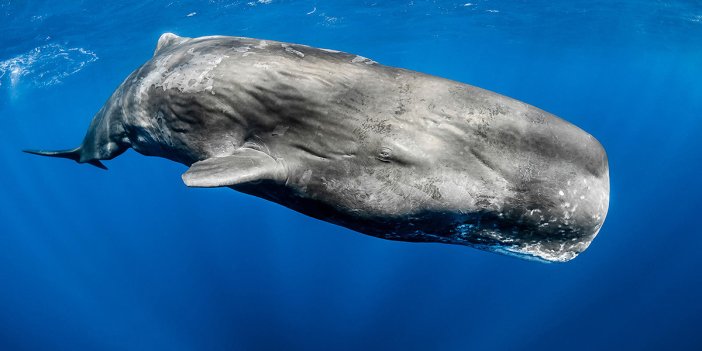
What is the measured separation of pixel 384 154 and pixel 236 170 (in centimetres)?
102

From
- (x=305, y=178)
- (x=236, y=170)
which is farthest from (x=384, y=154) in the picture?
(x=236, y=170)

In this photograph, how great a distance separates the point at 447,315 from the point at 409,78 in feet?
75.2

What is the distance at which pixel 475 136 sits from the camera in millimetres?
2930

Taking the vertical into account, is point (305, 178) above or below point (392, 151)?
below

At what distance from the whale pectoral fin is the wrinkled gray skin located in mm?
11

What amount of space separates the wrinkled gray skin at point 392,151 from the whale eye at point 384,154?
14mm

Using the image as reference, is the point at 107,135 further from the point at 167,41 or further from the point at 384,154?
the point at 384,154

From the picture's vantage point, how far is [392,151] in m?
3.02

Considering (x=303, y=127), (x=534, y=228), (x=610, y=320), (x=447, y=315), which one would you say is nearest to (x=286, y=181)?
(x=303, y=127)

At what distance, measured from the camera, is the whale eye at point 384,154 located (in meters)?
3.02

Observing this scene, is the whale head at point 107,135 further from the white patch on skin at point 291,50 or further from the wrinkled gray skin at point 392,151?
the white patch on skin at point 291,50

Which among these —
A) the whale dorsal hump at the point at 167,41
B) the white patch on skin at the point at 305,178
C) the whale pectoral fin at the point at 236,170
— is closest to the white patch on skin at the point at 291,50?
the whale pectoral fin at the point at 236,170

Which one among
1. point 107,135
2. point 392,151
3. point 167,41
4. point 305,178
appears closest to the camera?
point 392,151

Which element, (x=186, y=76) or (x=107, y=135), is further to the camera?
(x=107, y=135)
